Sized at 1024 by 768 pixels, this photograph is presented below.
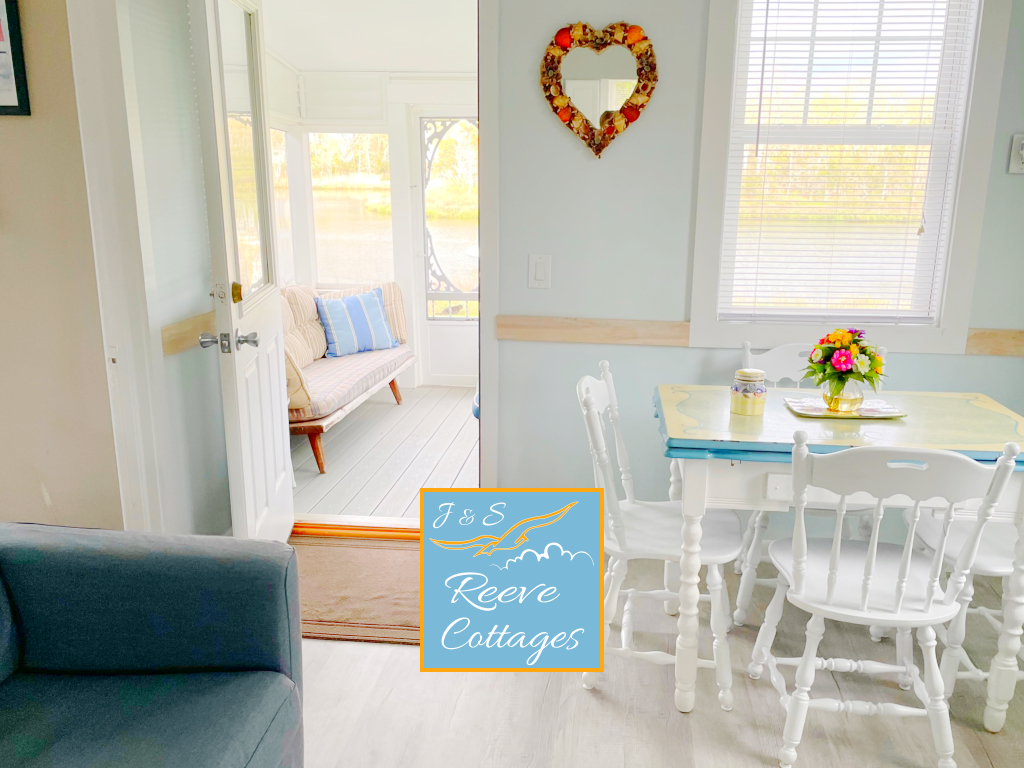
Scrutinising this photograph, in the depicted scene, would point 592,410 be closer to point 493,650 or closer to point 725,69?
point 493,650

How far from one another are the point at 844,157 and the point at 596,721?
199 cm

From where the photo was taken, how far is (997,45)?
247 centimetres

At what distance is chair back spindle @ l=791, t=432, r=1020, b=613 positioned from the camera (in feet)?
5.22

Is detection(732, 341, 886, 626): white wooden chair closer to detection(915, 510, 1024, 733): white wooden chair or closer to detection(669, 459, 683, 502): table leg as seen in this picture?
detection(669, 459, 683, 502): table leg

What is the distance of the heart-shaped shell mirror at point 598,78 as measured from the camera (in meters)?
2.58

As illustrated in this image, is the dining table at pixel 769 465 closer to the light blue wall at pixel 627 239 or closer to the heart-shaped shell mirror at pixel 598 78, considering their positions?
the light blue wall at pixel 627 239

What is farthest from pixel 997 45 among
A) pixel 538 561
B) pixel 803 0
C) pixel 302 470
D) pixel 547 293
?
pixel 302 470

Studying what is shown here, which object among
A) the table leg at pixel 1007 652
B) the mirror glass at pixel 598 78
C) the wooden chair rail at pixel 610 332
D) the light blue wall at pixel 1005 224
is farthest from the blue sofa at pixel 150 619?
the light blue wall at pixel 1005 224

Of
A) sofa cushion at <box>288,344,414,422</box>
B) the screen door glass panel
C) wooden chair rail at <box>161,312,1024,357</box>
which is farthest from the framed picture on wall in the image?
the screen door glass panel

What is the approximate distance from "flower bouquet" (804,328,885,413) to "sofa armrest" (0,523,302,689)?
5.01ft

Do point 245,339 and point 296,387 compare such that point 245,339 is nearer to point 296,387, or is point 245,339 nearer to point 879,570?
point 296,387

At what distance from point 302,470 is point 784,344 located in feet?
7.80

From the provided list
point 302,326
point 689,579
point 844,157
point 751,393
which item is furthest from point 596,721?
point 302,326

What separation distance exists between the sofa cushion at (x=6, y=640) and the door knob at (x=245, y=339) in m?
1.06
